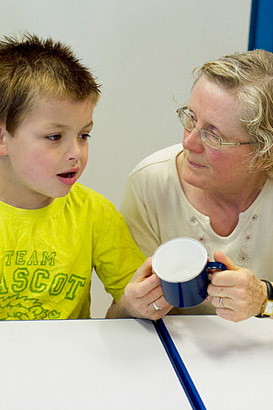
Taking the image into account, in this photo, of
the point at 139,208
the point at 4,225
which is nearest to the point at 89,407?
the point at 4,225

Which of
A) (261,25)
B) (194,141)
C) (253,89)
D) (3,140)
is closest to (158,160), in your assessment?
(194,141)

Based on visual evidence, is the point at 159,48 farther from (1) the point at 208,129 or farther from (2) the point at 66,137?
(2) the point at 66,137

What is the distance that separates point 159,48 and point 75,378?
168 centimetres

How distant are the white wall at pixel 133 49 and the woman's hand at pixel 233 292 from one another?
1.37m

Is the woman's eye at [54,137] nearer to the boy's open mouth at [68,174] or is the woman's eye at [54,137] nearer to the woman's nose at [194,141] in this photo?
the boy's open mouth at [68,174]

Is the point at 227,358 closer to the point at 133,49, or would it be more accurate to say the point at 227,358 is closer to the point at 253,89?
the point at 253,89

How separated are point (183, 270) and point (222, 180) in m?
0.36

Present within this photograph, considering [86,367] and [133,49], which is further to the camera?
[133,49]

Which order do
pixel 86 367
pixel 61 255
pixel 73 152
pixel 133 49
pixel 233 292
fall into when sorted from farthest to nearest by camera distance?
pixel 133 49, pixel 61 255, pixel 73 152, pixel 233 292, pixel 86 367

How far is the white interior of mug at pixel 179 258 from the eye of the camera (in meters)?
1.02

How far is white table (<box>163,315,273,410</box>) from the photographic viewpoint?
86cm

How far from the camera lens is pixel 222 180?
1317 millimetres

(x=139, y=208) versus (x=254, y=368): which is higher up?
(x=139, y=208)

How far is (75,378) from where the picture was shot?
0.89m
